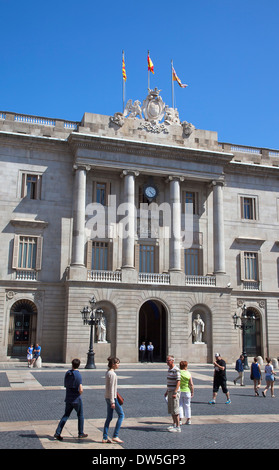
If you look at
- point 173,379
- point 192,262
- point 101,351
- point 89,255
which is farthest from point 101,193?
point 173,379

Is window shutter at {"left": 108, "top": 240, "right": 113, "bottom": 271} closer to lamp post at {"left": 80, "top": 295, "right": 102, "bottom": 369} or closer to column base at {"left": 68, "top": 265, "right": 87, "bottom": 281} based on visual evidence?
column base at {"left": 68, "top": 265, "right": 87, "bottom": 281}

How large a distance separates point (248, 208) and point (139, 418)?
33057 mm

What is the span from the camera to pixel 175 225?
40.0 m

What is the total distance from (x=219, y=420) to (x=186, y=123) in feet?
105

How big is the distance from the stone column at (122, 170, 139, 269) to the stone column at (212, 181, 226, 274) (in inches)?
279

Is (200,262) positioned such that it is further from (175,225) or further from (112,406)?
(112,406)

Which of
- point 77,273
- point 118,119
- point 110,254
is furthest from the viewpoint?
point 118,119

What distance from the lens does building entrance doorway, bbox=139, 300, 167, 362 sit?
39844 mm

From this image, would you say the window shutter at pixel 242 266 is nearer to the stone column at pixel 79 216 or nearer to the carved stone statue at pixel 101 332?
the carved stone statue at pixel 101 332

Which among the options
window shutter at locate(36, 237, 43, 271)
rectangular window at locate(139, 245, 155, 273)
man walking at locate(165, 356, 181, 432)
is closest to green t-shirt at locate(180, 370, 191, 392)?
man walking at locate(165, 356, 181, 432)

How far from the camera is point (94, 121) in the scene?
1570 inches

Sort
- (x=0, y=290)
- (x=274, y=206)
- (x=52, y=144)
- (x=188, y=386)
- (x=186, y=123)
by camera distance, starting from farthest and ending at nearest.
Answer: (x=274, y=206)
(x=186, y=123)
(x=52, y=144)
(x=0, y=290)
(x=188, y=386)
